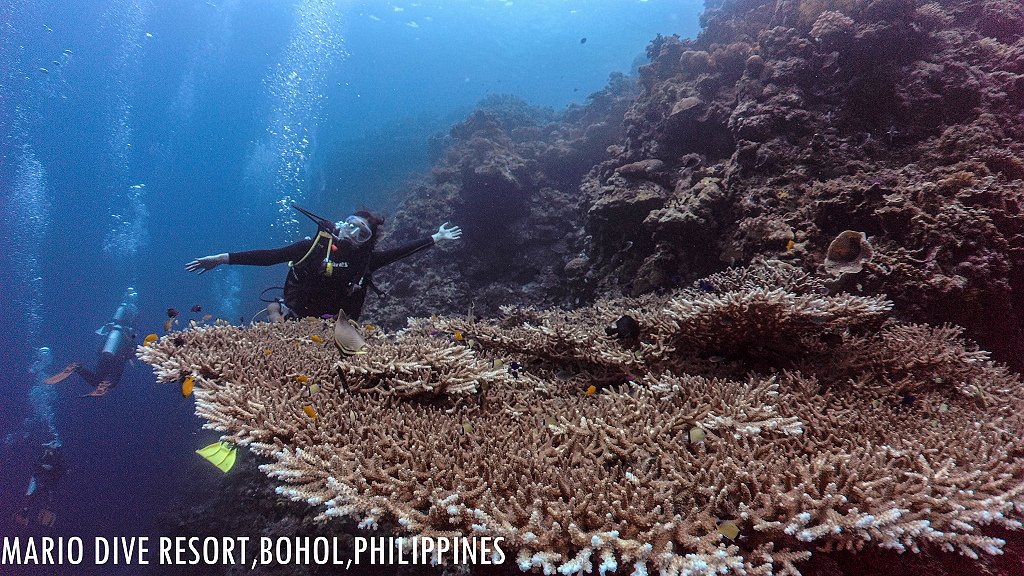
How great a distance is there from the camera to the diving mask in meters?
6.49

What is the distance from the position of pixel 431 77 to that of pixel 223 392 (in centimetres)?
8203

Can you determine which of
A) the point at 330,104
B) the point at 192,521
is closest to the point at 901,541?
the point at 192,521

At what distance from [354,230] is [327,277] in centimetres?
86

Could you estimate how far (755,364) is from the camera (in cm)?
361

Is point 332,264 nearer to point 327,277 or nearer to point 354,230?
point 327,277

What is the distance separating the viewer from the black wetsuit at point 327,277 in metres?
6.47

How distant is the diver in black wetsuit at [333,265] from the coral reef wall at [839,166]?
4410 millimetres

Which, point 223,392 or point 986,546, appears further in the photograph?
point 223,392

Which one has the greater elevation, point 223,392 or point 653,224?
point 653,224

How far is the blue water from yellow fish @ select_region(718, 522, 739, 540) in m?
13.7

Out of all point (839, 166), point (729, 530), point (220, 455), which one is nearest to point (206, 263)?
point (220, 455)

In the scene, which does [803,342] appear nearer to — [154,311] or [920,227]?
[920,227]

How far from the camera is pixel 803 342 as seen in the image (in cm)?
353

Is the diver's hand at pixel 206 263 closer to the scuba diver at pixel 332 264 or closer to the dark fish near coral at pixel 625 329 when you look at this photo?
the scuba diver at pixel 332 264
